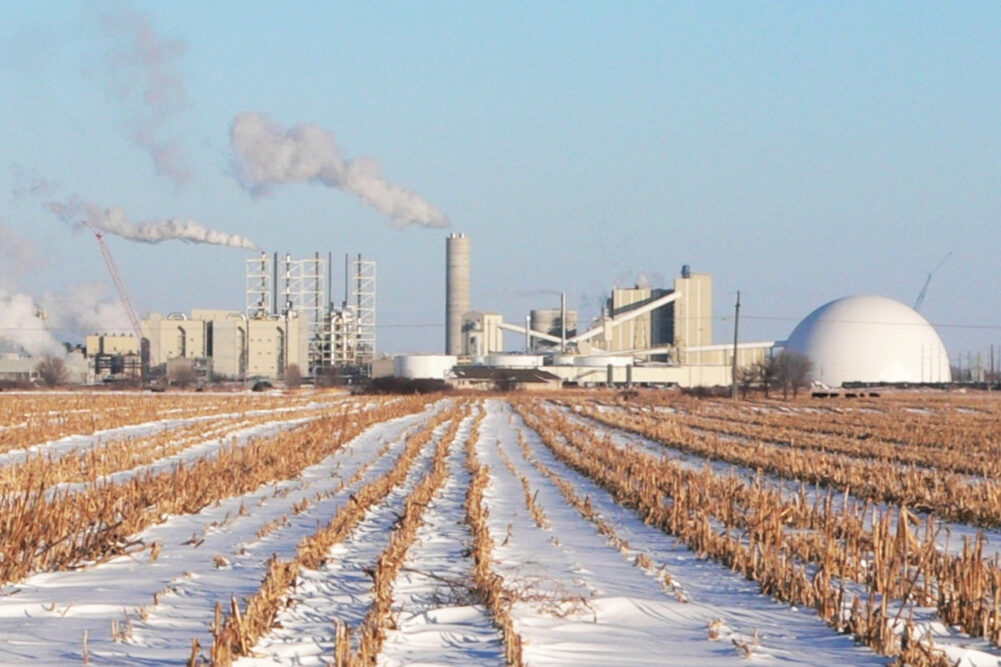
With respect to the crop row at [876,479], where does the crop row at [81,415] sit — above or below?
above

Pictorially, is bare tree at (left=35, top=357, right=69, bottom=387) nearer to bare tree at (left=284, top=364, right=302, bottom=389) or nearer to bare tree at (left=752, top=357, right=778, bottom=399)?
bare tree at (left=284, top=364, right=302, bottom=389)

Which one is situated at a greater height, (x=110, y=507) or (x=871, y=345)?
(x=871, y=345)

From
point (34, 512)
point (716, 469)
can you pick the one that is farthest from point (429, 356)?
point (34, 512)

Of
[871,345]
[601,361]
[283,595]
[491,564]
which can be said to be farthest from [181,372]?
[283,595]

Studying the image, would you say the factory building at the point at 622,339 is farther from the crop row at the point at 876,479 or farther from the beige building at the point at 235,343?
the crop row at the point at 876,479

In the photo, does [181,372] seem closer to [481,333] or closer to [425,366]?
[425,366]

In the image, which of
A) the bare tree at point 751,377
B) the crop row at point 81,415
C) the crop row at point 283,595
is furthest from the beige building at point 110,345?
the crop row at point 283,595

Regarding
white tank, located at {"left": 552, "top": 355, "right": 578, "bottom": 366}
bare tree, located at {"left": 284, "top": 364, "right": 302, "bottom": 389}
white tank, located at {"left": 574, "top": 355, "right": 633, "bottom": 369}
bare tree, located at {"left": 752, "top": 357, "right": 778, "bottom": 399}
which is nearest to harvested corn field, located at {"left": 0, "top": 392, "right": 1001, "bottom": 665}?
bare tree, located at {"left": 752, "top": 357, "right": 778, "bottom": 399}

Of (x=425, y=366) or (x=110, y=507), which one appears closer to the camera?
(x=110, y=507)
